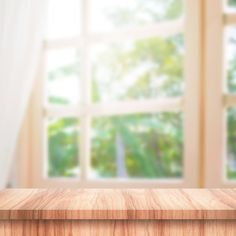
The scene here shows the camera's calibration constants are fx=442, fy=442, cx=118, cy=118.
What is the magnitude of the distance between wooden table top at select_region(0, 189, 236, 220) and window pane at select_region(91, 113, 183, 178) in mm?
916

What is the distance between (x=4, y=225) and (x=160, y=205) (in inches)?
11.9

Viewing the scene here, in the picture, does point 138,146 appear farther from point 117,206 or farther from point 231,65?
point 117,206

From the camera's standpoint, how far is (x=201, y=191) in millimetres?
1021

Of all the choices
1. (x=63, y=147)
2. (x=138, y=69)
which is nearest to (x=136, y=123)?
(x=138, y=69)

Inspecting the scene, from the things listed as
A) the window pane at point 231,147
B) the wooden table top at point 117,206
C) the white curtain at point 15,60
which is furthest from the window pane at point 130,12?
the wooden table top at point 117,206

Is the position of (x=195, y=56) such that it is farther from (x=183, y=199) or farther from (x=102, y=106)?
(x=183, y=199)

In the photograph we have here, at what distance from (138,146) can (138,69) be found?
0.34 meters

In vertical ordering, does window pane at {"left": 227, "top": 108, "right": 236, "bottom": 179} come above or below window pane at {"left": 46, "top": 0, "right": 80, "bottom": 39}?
below

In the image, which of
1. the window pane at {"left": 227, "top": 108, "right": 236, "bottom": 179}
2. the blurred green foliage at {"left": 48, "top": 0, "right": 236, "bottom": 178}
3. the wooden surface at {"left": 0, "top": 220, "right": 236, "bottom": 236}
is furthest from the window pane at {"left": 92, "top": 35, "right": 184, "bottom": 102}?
the wooden surface at {"left": 0, "top": 220, "right": 236, "bottom": 236}

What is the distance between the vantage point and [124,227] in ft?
2.76

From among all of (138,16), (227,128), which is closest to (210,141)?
(227,128)

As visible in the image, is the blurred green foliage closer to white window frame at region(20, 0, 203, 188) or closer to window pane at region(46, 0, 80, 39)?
white window frame at region(20, 0, 203, 188)

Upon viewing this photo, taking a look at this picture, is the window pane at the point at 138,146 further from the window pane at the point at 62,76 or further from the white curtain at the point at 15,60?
the white curtain at the point at 15,60

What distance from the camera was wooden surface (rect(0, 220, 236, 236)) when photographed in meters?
0.84
